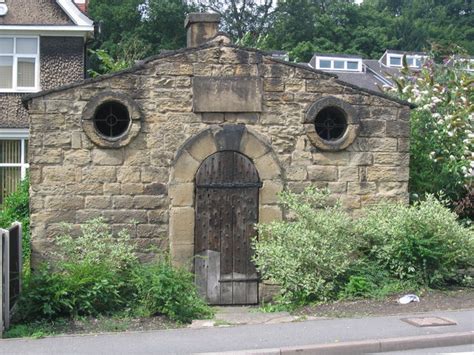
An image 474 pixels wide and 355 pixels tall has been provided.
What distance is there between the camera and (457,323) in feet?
28.9

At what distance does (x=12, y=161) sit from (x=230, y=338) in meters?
13.2

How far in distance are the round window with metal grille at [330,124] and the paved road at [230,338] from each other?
11.6ft

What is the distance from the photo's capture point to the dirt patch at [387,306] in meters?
9.56

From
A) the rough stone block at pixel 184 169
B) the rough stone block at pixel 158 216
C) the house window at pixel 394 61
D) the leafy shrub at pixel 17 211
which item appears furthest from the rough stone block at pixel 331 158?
the house window at pixel 394 61

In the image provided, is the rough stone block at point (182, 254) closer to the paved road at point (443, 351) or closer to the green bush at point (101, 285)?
the green bush at point (101, 285)

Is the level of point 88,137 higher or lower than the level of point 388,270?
higher

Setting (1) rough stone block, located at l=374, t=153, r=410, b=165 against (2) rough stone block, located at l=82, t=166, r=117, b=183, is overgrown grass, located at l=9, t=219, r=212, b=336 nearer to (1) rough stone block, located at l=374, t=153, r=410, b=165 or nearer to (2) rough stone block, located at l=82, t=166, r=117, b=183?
(2) rough stone block, located at l=82, t=166, r=117, b=183

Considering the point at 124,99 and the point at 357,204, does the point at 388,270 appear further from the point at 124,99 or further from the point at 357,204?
the point at 124,99

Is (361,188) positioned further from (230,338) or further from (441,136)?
(230,338)

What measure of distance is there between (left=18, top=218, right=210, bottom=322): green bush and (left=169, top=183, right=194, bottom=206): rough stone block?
38.4 inches

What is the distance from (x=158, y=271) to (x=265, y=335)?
2.10 m

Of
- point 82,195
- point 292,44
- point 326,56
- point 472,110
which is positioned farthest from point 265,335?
point 292,44

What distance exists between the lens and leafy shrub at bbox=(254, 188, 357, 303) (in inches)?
401

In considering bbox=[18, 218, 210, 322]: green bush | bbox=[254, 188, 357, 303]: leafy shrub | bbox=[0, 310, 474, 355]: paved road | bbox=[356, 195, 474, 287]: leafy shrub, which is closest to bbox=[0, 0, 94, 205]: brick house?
bbox=[18, 218, 210, 322]: green bush
